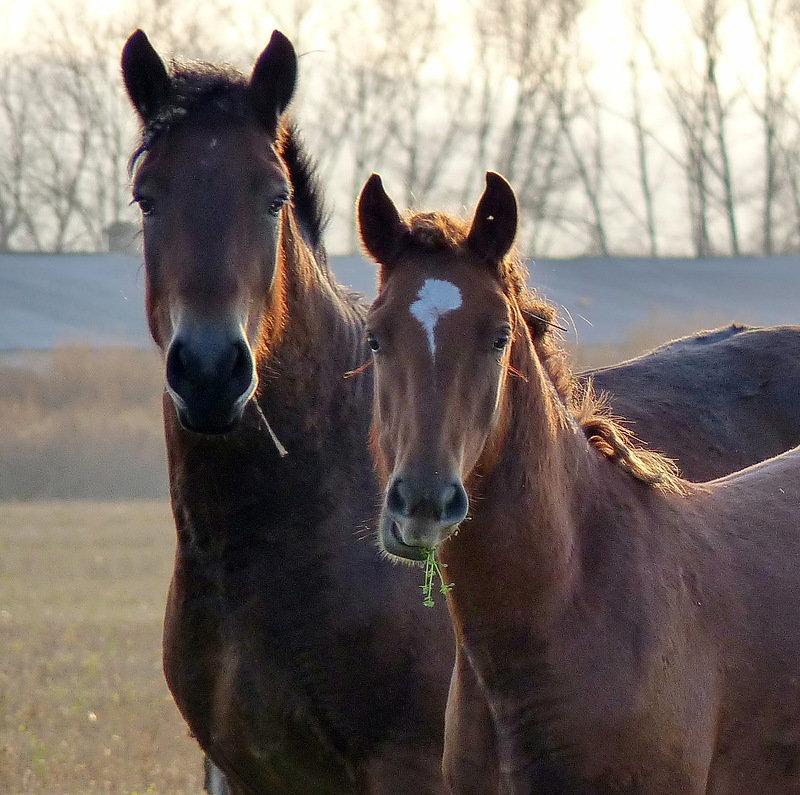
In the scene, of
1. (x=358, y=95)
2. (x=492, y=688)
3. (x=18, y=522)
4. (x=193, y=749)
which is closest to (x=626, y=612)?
(x=492, y=688)

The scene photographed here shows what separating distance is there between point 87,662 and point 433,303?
27.2 feet

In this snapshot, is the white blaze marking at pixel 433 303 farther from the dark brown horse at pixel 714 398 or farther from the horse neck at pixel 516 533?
the dark brown horse at pixel 714 398

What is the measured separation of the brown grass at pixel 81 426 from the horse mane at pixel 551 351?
2206 centimetres

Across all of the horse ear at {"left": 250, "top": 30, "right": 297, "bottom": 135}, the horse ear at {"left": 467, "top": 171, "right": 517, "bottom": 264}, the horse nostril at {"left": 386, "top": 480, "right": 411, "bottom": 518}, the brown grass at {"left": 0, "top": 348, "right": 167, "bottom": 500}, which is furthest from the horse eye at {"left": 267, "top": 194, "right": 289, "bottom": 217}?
the brown grass at {"left": 0, "top": 348, "right": 167, "bottom": 500}

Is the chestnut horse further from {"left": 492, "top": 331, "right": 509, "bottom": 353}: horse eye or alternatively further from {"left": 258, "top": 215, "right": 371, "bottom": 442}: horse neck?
{"left": 258, "top": 215, "right": 371, "bottom": 442}: horse neck

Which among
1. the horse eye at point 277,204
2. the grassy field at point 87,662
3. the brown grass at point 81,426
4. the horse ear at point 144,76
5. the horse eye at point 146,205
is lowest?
the brown grass at point 81,426

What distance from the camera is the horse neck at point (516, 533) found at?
352 cm

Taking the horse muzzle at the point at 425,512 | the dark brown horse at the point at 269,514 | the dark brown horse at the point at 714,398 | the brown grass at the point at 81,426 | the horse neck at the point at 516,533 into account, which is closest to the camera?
the horse muzzle at the point at 425,512

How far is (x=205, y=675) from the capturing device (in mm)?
4301

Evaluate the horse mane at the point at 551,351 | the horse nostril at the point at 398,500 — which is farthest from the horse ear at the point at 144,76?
the horse nostril at the point at 398,500

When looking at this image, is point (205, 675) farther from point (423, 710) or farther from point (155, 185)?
point (155, 185)

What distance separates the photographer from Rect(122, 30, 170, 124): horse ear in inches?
165

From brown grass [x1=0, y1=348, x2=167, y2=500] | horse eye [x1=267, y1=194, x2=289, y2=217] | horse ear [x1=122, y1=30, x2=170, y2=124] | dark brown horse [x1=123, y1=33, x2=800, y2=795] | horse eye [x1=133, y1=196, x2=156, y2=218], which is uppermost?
horse ear [x1=122, y1=30, x2=170, y2=124]

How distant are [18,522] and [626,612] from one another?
1890 cm
